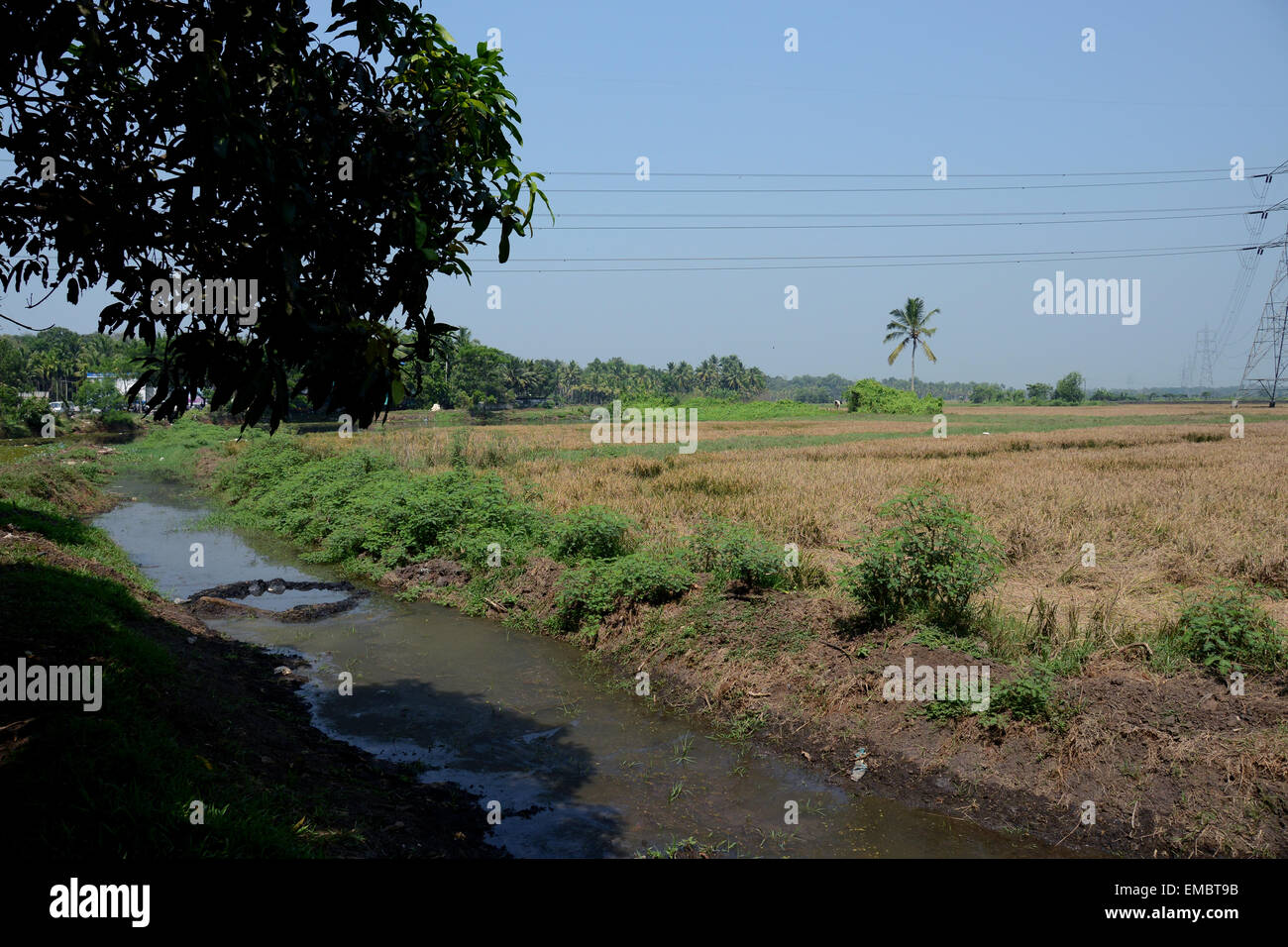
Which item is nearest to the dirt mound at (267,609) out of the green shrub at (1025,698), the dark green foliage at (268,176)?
the dark green foliage at (268,176)

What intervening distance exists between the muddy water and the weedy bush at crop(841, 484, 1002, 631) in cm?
211

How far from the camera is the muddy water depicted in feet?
18.0

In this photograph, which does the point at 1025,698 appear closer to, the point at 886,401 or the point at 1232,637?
the point at 1232,637

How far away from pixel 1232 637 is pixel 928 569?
2.48 m

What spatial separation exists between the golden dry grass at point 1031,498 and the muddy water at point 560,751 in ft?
10.3

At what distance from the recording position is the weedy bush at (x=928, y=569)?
7.49 metres

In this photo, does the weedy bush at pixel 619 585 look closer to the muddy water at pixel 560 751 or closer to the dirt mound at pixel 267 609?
the muddy water at pixel 560 751

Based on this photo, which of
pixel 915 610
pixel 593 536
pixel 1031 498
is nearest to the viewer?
pixel 915 610

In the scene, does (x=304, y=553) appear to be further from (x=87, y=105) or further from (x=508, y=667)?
(x=87, y=105)

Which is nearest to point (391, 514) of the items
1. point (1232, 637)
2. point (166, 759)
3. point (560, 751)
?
point (560, 751)

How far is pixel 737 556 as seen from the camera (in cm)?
931

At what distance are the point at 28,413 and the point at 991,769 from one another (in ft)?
190
